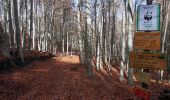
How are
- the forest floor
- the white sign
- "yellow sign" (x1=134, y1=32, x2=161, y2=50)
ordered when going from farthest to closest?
the forest floor, "yellow sign" (x1=134, y1=32, x2=161, y2=50), the white sign

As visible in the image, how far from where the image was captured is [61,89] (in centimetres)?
1506

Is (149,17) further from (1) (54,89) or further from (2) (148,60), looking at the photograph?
(1) (54,89)

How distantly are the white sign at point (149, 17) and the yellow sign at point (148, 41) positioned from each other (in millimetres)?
226

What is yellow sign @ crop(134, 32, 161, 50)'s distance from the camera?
8.79m

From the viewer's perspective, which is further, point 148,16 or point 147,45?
point 147,45

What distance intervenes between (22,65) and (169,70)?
1860cm

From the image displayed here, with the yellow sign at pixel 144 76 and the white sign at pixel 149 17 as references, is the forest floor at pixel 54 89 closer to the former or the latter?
the yellow sign at pixel 144 76

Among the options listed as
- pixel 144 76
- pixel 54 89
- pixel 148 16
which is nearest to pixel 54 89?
pixel 54 89

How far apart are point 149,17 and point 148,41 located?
27.6 inches

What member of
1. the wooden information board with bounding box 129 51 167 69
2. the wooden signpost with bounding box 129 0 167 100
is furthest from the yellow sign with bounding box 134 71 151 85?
the wooden information board with bounding box 129 51 167 69

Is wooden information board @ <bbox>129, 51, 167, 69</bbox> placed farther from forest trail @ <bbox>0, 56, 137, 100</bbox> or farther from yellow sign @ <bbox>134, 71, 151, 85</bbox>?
forest trail @ <bbox>0, 56, 137, 100</bbox>

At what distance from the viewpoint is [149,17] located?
8602 mm

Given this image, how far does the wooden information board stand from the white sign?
0.73m

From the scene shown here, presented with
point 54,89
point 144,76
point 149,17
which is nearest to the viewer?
point 149,17
